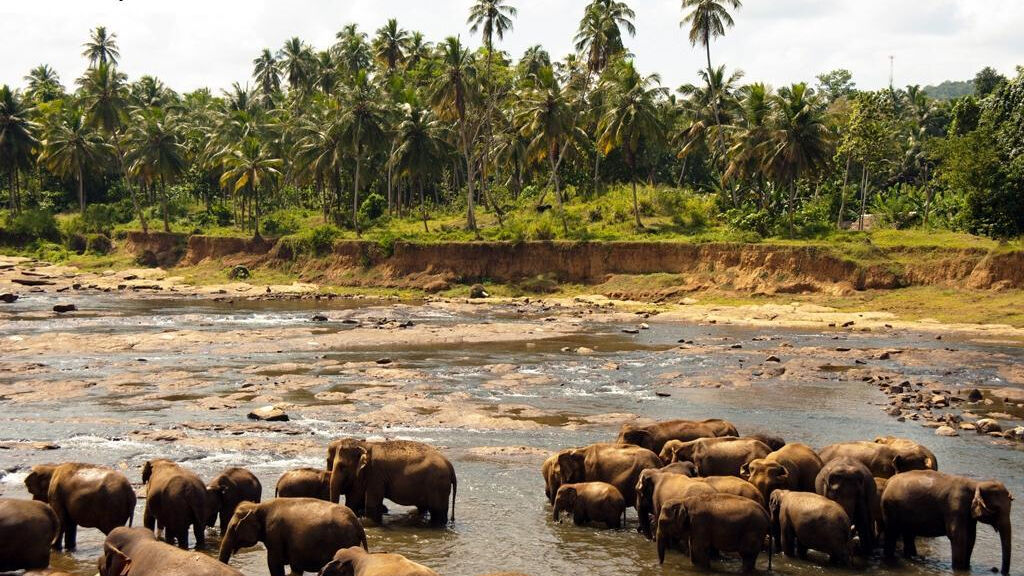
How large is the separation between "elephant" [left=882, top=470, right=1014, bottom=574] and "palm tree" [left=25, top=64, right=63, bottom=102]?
109326 millimetres

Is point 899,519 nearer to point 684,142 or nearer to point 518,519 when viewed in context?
point 518,519

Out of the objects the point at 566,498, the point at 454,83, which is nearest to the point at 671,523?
the point at 566,498

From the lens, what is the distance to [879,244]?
55.8 m

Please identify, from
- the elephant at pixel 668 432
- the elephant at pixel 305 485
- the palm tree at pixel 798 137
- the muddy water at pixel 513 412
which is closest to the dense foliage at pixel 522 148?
the palm tree at pixel 798 137

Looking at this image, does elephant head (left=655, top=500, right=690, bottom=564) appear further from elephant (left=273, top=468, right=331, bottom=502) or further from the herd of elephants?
elephant (left=273, top=468, right=331, bottom=502)

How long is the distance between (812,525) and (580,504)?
3843 millimetres

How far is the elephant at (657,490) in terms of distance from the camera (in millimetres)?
15130

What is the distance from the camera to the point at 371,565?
11273 mm

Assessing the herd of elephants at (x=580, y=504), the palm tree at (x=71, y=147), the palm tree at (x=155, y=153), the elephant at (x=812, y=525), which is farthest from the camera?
the palm tree at (x=71, y=147)

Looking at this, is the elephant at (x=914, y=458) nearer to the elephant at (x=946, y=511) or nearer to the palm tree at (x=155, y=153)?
the elephant at (x=946, y=511)

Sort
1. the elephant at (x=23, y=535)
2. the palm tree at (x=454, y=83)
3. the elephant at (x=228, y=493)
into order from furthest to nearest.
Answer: the palm tree at (x=454, y=83) < the elephant at (x=228, y=493) < the elephant at (x=23, y=535)

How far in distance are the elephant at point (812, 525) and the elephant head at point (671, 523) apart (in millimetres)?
1563

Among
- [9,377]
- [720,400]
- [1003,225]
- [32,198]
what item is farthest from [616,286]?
[32,198]

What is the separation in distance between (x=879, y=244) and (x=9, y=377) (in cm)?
4350
